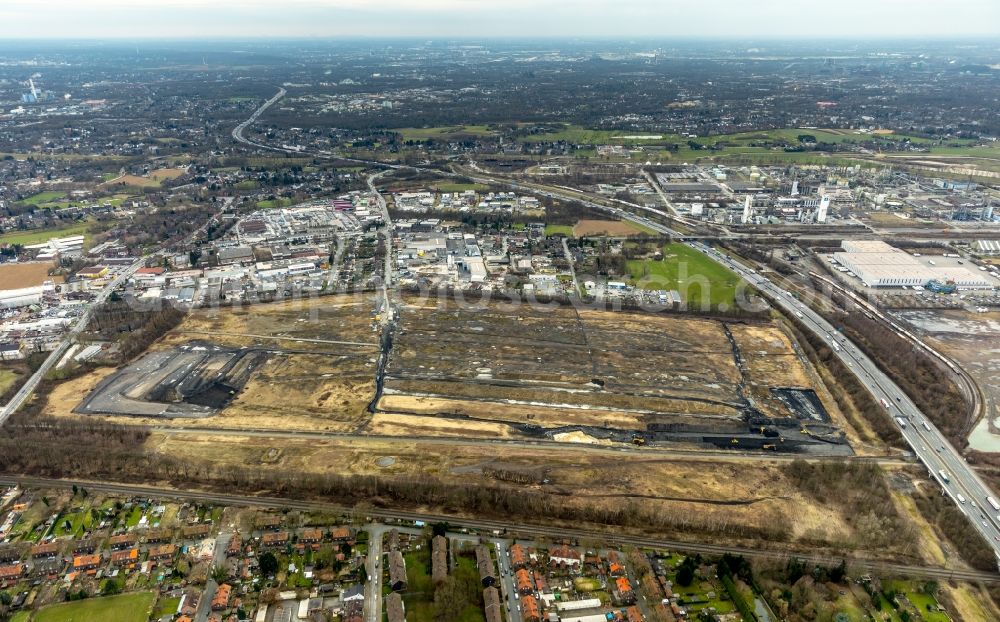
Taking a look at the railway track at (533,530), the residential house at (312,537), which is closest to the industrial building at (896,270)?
the railway track at (533,530)

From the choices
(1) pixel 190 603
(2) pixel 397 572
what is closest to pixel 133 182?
(1) pixel 190 603

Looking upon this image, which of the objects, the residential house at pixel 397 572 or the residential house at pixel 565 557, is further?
the residential house at pixel 565 557

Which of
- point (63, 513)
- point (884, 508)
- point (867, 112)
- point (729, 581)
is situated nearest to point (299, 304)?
point (63, 513)

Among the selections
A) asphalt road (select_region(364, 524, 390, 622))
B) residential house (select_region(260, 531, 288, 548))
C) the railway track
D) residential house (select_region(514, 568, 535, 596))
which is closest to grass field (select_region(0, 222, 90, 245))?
the railway track

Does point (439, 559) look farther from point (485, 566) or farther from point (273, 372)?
point (273, 372)

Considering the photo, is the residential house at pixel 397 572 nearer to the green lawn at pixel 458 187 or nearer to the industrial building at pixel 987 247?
the green lawn at pixel 458 187

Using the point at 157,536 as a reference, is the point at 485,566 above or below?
below

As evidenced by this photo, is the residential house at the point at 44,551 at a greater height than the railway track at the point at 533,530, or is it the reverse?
the residential house at the point at 44,551
